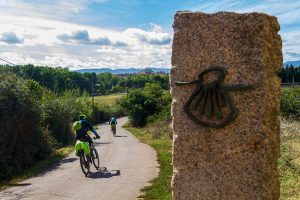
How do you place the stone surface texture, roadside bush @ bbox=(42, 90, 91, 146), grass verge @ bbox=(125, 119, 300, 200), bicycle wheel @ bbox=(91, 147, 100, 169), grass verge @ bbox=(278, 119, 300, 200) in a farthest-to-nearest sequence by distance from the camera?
roadside bush @ bbox=(42, 90, 91, 146), bicycle wheel @ bbox=(91, 147, 100, 169), grass verge @ bbox=(125, 119, 300, 200), grass verge @ bbox=(278, 119, 300, 200), the stone surface texture

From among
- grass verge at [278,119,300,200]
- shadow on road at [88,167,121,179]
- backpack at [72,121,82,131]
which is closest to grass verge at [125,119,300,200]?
grass verge at [278,119,300,200]

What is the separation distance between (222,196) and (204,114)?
0.89 m

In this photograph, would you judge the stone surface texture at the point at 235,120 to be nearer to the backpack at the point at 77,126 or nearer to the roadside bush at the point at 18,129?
the backpack at the point at 77,126

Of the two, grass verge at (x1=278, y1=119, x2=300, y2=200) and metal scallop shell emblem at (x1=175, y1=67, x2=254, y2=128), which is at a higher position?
metal scallop shell emblem at (x1=175, y1=67, x2=254, y2=128)

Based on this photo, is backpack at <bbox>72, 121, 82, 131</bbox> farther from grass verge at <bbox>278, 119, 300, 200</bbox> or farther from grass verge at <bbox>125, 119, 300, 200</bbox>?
grass verge at <bbox>278, 119, 300, 200</bbox>

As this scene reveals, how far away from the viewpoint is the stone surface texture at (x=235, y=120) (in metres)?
4.44

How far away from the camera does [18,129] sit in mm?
16422

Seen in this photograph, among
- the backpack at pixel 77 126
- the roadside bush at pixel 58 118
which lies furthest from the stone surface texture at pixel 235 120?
the roadside bush at pixel 58 118

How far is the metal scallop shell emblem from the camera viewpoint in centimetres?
448

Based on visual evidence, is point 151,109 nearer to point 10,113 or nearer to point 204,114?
point 10,113

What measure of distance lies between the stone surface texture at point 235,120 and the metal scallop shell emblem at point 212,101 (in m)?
0.06

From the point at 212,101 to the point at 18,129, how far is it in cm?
1314

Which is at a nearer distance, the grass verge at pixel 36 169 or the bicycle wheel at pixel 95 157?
the grass verge at pixel 36 169

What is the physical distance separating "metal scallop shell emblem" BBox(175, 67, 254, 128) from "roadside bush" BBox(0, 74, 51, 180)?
10794 millimetres
